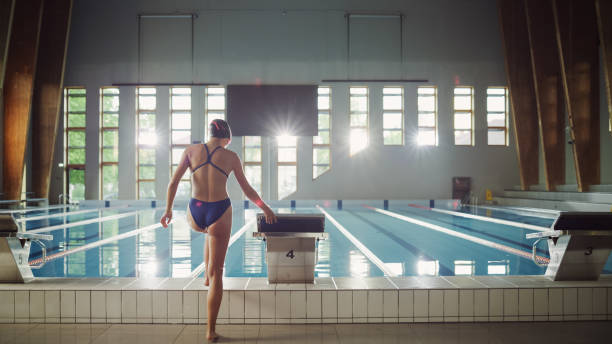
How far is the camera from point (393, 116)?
1549 centimetres

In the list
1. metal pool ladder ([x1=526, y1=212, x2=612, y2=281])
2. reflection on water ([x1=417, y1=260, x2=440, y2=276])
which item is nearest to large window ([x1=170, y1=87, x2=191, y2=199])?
reflection on water ([x1=417, y1=260, x2=440, y2=276])

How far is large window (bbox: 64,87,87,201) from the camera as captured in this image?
1541cm

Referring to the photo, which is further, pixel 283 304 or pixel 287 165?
pixel 287 165

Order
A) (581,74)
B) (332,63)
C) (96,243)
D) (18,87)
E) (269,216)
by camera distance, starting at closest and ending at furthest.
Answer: (269,216)
(96,243)
(581,74)
(18,87)
(332,63)

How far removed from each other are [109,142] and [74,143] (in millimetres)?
1488

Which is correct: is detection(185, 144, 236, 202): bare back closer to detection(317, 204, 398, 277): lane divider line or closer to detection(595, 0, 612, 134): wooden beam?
detection(317, 204, 398, 277): lane divider line

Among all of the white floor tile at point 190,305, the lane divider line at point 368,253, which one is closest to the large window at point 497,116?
the lane divider line at point 368,253

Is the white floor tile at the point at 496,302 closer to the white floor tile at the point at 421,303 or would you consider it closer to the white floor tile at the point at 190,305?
the white floor tile at the point at 421,303

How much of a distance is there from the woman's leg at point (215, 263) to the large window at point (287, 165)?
13.0 m

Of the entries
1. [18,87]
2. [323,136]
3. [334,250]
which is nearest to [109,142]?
[18,87]

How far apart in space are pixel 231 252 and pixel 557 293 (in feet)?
13.0

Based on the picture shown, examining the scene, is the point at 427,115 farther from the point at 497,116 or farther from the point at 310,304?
the point at 310,304

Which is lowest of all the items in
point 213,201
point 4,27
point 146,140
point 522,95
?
point 213,201

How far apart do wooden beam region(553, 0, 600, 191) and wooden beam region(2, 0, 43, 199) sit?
50.5 feet
